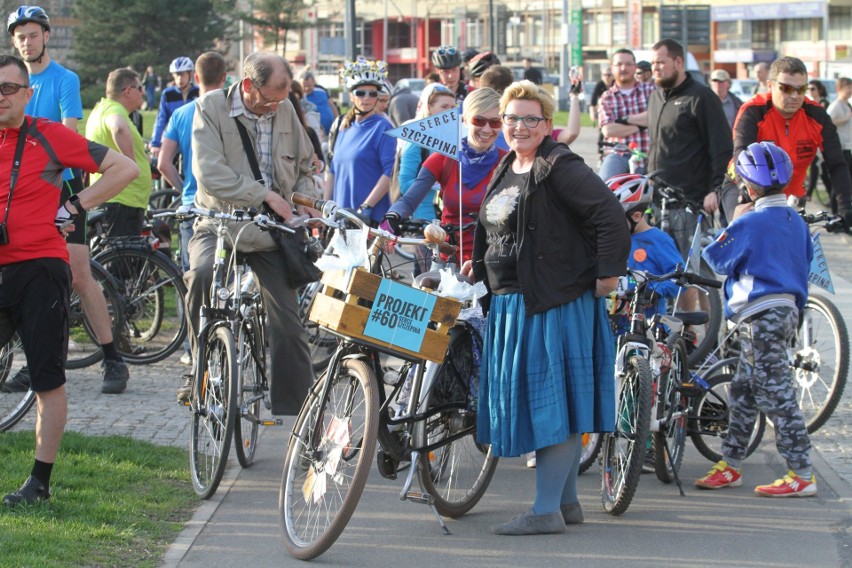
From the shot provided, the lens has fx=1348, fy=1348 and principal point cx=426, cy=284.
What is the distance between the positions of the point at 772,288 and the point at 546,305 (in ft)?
4.85

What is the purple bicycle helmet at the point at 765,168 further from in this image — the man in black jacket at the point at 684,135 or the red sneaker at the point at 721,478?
the man in black jacket at the point at 684,135

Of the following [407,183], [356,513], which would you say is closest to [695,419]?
[356,513]

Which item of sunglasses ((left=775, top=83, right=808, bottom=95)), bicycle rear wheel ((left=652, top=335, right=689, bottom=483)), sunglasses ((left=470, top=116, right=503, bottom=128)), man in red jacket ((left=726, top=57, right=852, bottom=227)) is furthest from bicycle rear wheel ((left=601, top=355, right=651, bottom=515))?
sunglasses ((left=775, top=83, right=808, bottom=95))

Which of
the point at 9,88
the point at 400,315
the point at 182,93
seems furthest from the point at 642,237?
the point at 182,93

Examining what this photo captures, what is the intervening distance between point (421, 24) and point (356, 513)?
330 ft

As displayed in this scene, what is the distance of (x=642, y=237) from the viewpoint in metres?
7.46

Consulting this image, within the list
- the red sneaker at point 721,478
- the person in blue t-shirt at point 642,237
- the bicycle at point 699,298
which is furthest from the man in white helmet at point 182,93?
the red sneaker at point 721,478

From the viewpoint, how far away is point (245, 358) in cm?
673

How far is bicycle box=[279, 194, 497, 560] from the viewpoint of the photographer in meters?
5.39

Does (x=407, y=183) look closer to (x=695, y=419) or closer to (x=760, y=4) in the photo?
(x=695, y=419)

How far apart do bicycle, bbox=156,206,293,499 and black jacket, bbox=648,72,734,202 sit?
4127 millimetres

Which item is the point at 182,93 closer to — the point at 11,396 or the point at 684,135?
the point at 684,135

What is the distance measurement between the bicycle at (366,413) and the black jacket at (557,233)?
38 centimetres

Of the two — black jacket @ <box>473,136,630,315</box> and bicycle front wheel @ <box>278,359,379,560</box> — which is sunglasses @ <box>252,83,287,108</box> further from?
bicycle front wheel @ <box>278,359,379,560</box>
